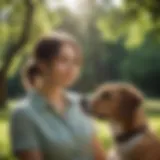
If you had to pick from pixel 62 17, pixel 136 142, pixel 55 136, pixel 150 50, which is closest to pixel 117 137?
pixel 136 142

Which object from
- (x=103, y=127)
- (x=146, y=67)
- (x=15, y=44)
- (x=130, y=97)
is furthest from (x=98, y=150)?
(x=15, y=44)

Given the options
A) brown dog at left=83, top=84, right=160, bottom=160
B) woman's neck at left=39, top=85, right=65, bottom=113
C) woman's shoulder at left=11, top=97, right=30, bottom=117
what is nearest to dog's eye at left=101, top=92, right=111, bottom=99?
brown dog at left=83, top=84, right=160, bottom=160

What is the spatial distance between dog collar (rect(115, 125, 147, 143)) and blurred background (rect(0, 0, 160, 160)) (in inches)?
1.6

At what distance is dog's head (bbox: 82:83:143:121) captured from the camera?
1265 millimetres

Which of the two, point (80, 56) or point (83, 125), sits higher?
point (80, 56)

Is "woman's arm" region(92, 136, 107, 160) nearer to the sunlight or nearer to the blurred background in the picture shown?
the blurred background

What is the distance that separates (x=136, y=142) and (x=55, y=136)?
24 centimetres

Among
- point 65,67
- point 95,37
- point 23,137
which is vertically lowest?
point 23,137

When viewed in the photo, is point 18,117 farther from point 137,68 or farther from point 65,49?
point 137,68

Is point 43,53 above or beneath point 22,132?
above

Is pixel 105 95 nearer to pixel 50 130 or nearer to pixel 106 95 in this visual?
pixel 106 95

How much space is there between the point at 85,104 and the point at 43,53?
7.8 inches

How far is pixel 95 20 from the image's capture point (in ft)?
4.33

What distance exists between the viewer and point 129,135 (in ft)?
4.17
